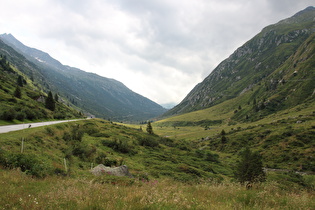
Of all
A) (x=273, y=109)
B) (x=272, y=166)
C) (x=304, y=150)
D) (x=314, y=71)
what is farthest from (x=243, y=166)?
(x=314, y=71)

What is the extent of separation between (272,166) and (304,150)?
18293mm

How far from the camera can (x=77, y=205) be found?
5.07 metres

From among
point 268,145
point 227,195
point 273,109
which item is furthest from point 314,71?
point 227,195

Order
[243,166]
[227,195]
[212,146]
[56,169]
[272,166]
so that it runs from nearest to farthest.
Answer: [227,195] < [56,169] < [243,166] < [272,166] < [212,146]

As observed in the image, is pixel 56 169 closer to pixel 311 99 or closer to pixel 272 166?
pixel 272 166

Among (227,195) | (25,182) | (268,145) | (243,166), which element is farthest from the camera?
(268,145)

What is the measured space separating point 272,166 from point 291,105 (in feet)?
420

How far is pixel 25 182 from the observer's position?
8.30 m

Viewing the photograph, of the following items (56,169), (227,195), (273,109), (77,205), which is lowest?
(56,169)

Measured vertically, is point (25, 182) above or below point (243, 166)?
below

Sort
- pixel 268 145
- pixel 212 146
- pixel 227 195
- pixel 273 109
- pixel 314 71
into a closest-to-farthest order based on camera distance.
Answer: pixel 227 195
pixel 268 145
pixel 212 146
pixel 273 109
pixel 314 71

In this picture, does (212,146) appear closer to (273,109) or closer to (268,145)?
(268,145)

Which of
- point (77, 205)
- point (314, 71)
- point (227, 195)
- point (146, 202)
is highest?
point (314, 71)

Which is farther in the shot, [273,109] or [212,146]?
[273,109]
